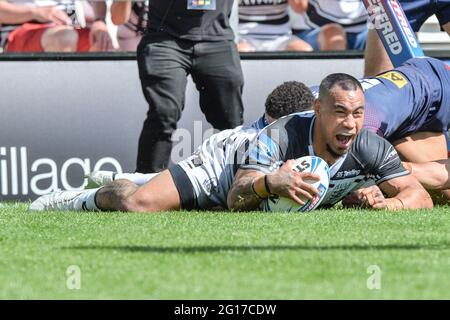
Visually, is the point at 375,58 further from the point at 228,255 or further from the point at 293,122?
the point at 228,255

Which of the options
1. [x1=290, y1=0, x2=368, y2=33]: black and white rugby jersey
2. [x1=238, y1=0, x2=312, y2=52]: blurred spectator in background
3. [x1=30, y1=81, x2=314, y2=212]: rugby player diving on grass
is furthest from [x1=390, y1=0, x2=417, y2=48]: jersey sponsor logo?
[x1=30, y1=81, x2=314, y2=212]: rugby player diving on grass

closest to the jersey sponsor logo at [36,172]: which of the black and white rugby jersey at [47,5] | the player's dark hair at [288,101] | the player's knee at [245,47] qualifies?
the black and white rugby jersey at [47,5]

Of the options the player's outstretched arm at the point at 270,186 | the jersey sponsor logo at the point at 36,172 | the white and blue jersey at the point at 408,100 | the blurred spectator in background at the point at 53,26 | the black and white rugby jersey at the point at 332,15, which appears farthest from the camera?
the black and white rugby jersey at the point at 332,15

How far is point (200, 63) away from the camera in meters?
9.86

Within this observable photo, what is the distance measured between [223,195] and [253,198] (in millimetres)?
556

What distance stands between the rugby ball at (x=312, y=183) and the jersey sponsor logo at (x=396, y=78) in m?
1.35

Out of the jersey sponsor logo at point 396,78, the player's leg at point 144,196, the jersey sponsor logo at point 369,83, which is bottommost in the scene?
the player's leg at point 144,196

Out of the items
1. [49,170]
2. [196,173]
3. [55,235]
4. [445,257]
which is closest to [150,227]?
[55,235]

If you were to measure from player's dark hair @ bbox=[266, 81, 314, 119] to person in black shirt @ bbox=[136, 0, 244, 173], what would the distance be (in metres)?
0.94

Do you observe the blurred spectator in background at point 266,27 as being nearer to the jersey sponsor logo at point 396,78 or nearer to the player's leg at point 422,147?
the jersey sponsor logo at point 396,78

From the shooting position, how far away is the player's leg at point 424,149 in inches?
355

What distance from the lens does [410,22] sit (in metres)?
10.2

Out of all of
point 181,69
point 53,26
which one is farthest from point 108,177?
point 53,26

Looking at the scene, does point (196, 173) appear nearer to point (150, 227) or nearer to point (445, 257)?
point (150, 227)
